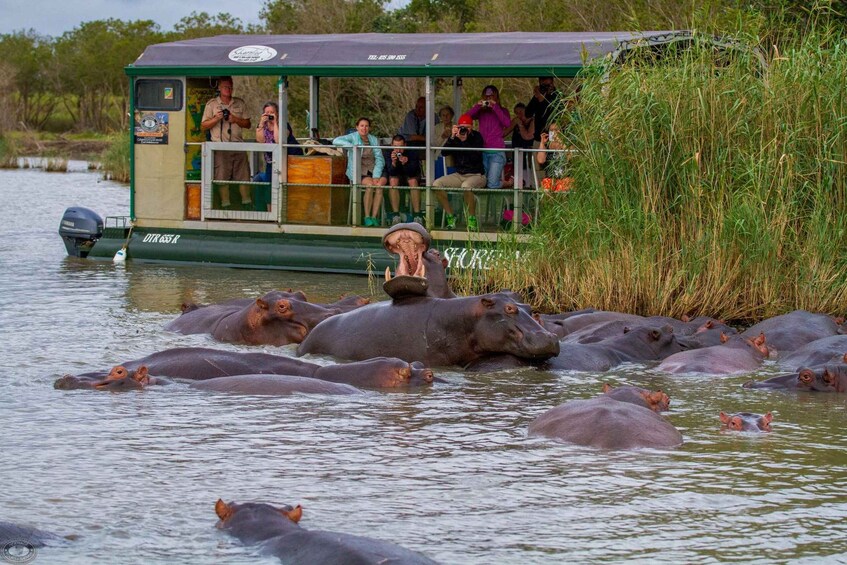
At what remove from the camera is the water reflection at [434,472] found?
5.06 m

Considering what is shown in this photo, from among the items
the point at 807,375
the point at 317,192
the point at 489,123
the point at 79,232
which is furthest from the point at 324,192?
the point at 807,375

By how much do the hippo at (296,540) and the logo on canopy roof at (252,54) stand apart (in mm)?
10874

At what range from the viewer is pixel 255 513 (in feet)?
16.0

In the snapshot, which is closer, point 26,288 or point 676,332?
point 676,332

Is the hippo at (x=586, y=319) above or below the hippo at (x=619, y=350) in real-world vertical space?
above

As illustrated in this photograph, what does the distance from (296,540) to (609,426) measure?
234cm

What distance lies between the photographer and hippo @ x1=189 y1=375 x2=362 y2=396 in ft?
24.9

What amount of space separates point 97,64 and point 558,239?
171 ft

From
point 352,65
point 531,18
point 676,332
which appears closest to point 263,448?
point 676,332

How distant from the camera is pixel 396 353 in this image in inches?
341

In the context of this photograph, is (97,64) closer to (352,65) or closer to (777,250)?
(352,65)

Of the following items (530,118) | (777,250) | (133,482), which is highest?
(530,118)

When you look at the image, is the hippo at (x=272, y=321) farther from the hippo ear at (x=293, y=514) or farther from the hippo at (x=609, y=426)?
the hippo ear at (x=293, y=514)

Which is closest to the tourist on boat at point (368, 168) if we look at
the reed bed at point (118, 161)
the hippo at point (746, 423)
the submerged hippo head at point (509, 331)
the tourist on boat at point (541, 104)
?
the tourist on boat at point (541, 104)
